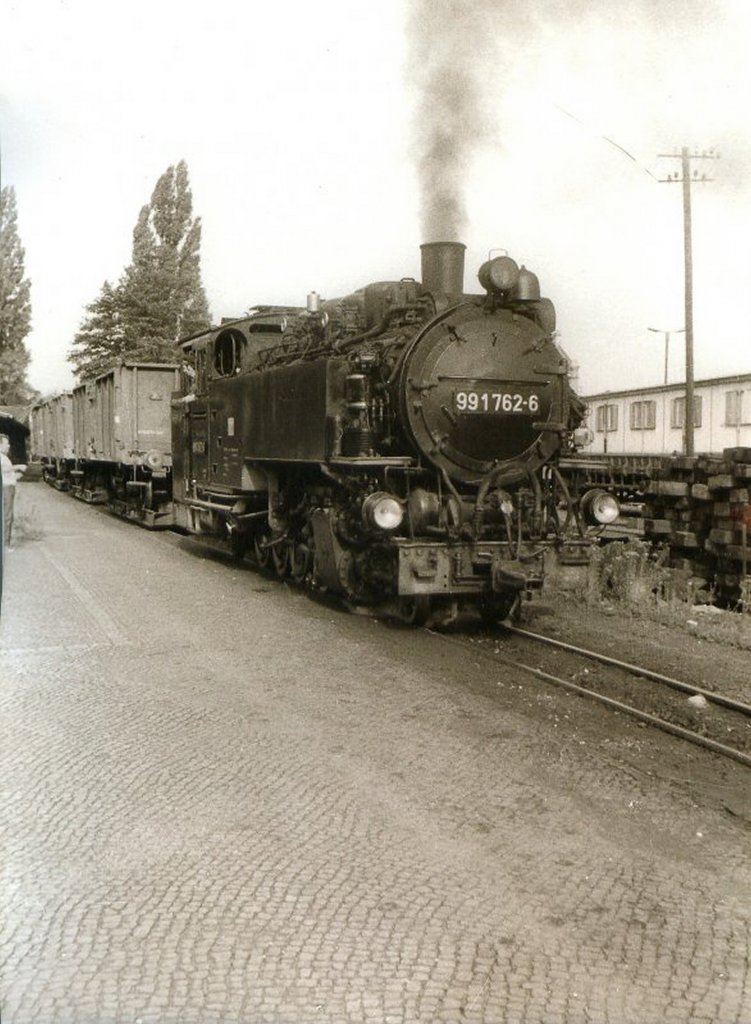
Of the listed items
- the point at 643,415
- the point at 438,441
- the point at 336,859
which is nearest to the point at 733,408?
the point at 643,415

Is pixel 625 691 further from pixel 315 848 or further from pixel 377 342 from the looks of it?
pixel 377 342

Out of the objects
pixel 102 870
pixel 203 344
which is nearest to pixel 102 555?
pixel 203 344

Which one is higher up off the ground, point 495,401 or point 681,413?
point 681,413

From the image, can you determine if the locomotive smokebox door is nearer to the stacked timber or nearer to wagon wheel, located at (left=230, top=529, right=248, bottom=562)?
the stacked timber

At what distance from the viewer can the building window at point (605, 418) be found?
3516 centimetres

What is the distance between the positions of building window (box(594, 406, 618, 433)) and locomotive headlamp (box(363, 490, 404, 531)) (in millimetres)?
28754

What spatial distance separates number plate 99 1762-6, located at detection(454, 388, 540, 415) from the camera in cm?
785

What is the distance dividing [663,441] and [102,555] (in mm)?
23784

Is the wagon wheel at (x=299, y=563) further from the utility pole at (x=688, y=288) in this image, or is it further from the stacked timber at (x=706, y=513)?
the utility pole at (x=688, y=288)

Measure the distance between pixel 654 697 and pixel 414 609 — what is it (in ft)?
7.95

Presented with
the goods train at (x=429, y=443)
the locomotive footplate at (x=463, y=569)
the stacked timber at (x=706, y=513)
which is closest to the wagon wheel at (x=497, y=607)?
the goods train at (x=429, y=443)

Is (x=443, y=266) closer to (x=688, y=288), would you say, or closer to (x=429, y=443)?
(x=429, y=443)

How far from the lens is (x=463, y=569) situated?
25.1 ft

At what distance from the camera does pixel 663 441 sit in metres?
32.3
